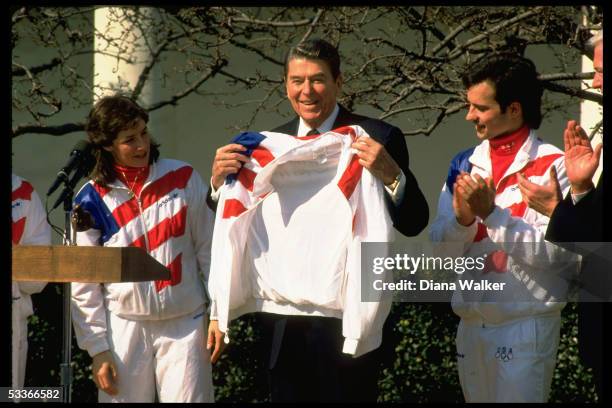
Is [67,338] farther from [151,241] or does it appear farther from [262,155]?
[262,155]

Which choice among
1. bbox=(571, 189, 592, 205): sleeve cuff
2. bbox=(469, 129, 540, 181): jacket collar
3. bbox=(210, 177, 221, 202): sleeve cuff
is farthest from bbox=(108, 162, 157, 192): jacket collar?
bbox=(571, 189, 592, 205): sleeve cuff

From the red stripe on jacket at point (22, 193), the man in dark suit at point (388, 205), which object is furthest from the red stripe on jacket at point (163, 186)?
the red stripe on jacket at point (22, 193)

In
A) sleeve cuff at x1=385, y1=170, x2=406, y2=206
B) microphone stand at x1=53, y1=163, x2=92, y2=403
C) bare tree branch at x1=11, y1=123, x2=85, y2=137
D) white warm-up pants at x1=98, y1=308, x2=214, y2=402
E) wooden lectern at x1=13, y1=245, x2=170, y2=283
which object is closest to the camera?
wooden lectern at x1=13, y1=245, x2=170, y2=283

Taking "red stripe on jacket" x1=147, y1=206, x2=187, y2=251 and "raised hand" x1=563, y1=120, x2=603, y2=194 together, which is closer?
"raised hand" x1=563, y1=120, x2=603, y2=194

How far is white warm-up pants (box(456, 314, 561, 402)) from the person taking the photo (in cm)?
456

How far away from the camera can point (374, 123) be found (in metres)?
4.59

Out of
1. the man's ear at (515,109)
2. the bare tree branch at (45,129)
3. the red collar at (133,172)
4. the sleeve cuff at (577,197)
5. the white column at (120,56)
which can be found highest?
the white column at (120,56)

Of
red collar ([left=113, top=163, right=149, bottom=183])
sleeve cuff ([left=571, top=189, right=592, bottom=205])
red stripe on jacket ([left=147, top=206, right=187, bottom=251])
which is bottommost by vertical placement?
sleeve cuff ([left=571, top=189, right=592, bottom=205])

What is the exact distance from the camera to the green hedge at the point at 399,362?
6820 mm

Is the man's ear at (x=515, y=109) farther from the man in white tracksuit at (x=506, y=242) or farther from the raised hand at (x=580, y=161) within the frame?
the raised hand at (x=580, y=161)

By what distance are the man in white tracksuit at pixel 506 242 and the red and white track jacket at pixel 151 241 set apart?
1121 mm

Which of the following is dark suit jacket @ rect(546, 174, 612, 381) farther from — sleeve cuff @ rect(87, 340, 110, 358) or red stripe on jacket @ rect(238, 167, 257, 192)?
sleeve cuff @ rect(87, 340, 110, 358)

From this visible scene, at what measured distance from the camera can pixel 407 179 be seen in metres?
4.45

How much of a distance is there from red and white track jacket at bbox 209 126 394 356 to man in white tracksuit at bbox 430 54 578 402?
0.43 meters
